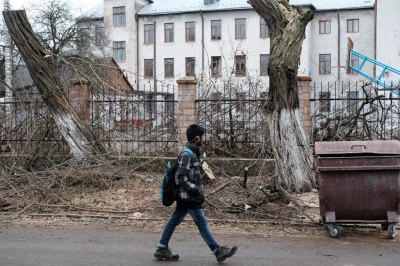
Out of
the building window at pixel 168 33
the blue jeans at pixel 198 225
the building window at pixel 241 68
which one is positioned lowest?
the blue jeans at pixel 198 225

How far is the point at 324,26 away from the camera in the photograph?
4784 cm

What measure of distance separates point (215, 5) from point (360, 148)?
4392 cm

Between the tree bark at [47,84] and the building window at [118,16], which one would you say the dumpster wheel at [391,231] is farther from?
the building window at [118,16]

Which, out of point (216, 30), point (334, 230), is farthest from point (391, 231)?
point (216, 30)

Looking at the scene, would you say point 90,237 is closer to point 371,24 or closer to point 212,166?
point 212,166

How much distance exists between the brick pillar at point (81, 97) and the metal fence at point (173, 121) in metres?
0.10

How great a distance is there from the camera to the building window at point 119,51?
5112 cm

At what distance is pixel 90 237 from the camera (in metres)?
7.79

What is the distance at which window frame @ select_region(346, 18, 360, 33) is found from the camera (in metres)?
46.7

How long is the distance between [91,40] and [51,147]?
27.2 metres

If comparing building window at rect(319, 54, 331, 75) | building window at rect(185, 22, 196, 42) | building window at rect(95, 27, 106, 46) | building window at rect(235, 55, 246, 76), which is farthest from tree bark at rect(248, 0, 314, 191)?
building window at rect(185, 22, 196, 42)

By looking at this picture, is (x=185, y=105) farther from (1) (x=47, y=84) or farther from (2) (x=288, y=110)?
(1) (x=47, y=84)

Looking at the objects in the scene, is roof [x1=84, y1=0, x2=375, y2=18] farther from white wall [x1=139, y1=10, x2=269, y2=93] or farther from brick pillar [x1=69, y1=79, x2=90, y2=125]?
brick pillar [x1=69, y1=79, x2=90, y2=125]

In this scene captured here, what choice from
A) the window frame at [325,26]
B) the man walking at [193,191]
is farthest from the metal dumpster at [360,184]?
the window frame at [325,26]
